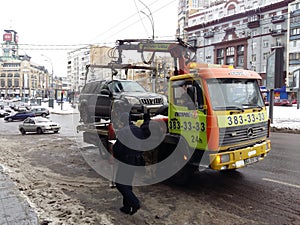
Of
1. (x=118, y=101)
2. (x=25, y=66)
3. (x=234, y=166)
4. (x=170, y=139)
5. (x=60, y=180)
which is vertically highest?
(x=25, y=66)

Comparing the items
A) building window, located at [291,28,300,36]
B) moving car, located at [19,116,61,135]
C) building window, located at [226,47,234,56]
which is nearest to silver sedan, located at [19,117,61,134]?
moving car, located at [19,116,61,135]

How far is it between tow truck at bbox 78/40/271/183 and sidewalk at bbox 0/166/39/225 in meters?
2.84

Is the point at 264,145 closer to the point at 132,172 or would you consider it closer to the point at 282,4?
the point at 132,172

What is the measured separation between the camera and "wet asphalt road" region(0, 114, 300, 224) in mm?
4832

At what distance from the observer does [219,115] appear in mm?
5402

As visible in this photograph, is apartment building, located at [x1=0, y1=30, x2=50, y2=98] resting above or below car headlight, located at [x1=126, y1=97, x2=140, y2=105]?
above

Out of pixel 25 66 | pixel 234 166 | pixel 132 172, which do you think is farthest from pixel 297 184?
pixel 25 66

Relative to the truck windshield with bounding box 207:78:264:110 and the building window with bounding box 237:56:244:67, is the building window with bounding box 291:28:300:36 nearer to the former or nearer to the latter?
the building window with bounding box 237:56:244:67

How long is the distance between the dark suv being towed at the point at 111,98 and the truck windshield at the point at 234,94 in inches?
107

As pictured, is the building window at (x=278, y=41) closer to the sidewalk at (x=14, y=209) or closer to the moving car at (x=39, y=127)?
the moving car at (x=39, y=127)

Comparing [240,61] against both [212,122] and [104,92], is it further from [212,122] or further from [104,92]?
[212,122]

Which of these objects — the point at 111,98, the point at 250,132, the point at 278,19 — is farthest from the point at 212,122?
the point at 278,19

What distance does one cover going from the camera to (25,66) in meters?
133

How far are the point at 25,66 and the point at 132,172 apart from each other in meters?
142
